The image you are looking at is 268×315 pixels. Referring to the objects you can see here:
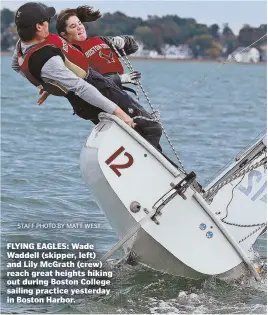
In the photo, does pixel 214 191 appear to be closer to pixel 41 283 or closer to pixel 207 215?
→ pixel 207 215

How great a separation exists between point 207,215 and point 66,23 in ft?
5.73

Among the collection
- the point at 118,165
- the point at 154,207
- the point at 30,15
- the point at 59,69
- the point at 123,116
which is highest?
the point at 30,15

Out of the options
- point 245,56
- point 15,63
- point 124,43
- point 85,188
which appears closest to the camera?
point 15,63

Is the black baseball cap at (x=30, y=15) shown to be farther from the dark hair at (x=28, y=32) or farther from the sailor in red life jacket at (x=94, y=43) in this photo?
the sailor in red life jacket at (x=94, y=43)

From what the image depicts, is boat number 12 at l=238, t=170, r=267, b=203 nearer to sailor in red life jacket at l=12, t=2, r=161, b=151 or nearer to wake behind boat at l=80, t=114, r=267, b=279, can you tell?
wake behind boat at l=80, t=114, r=267, b=279

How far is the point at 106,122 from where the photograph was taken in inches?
296

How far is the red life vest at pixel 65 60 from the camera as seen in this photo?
727 centimetres

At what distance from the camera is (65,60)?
288 inches

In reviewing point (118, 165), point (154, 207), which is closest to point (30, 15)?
point (118, 165)

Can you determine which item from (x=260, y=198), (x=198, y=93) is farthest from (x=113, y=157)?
(x=198, y=93)

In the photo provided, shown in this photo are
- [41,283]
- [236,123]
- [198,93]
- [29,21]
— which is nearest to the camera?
[29,21]

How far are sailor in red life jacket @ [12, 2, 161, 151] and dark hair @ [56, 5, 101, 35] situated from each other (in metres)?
0.26

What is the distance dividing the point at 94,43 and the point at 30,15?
71cm

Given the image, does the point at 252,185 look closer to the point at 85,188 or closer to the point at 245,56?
the point at 85,188
